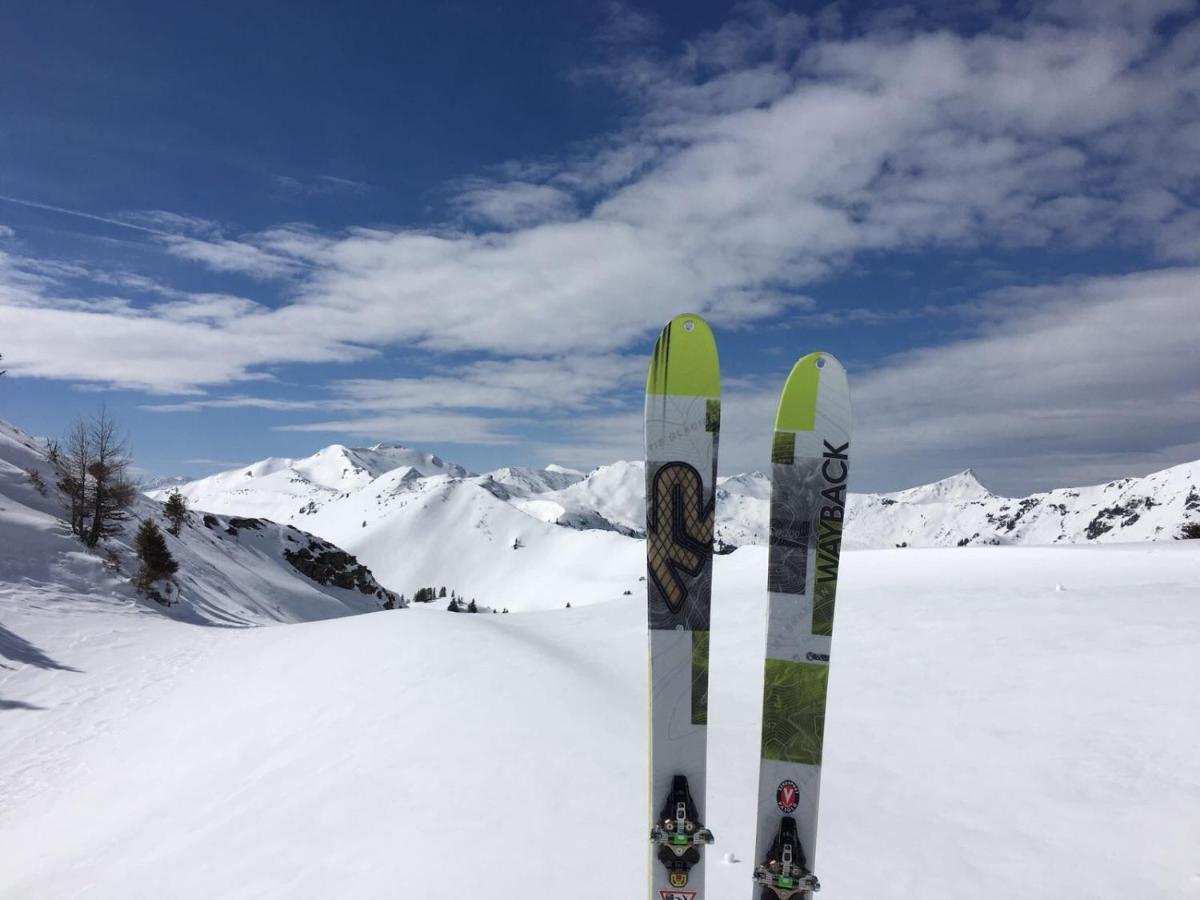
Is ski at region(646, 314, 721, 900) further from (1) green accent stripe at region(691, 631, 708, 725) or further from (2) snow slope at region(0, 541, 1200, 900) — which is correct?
(2) snow slope at region(0, 541, 1200, 900)

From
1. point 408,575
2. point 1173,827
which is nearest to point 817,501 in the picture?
point 1173,827

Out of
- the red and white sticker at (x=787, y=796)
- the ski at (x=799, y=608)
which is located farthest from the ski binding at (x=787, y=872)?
the red and white sticker at (x=787, y=796)

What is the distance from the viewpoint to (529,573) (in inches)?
6191

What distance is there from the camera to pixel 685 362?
811 cm

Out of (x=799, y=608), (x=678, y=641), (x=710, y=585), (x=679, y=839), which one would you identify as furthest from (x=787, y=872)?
(x=710, y=585)

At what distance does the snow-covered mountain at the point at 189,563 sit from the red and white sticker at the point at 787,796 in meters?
26.2

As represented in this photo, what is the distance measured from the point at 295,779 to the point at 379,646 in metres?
7.05

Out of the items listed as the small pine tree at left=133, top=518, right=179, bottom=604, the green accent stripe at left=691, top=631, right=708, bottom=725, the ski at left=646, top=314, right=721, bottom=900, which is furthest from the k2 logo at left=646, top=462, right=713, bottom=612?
the small pine tree at left=133, top=518, right=179, bottom=604

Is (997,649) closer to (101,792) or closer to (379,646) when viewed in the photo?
(379,646)

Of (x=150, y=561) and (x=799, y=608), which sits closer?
(x=799, y=608)

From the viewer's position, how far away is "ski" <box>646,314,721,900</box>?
749 centimetres

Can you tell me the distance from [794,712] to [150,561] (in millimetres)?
29214

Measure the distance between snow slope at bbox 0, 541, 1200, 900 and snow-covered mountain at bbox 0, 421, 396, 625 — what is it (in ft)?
19.4

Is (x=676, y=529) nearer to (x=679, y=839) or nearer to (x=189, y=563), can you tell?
(x=679, y=839)
